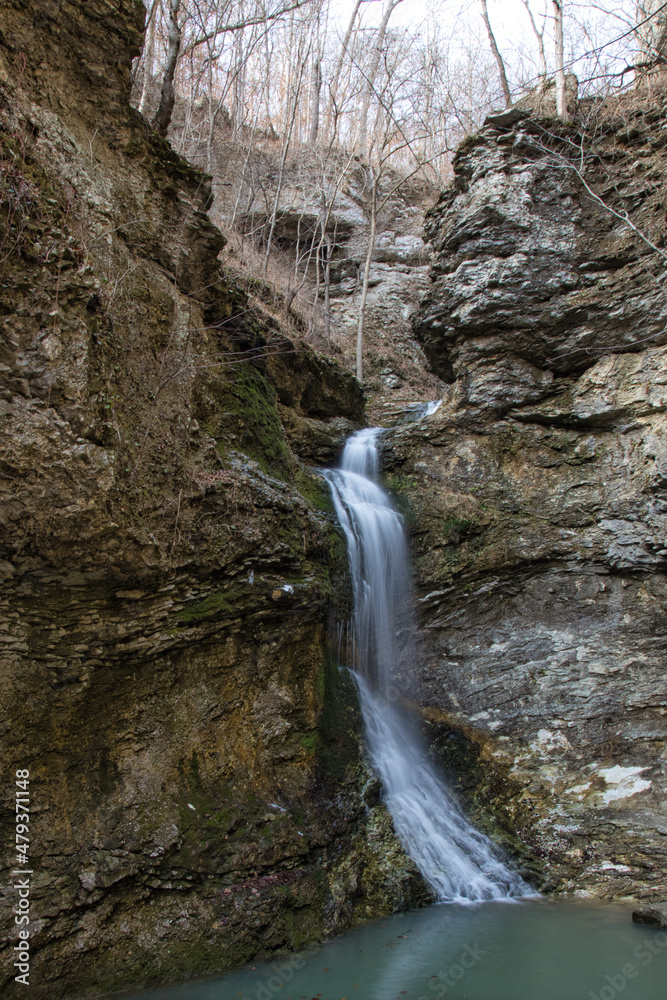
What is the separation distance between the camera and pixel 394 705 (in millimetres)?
7289

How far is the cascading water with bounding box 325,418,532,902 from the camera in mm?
5840

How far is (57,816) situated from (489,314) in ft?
25.7

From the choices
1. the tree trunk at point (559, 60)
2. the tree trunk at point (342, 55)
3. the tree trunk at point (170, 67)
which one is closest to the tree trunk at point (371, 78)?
the tree trunk at point (342, 55)

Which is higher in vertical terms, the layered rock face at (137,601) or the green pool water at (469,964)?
the layered rock face at (137,601)

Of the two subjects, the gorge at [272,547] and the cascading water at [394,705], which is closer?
the gorge at [272,547]

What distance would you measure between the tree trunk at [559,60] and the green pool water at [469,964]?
10160 mm

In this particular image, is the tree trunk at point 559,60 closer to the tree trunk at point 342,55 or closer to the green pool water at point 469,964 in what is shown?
the tree trunk at point 342,55

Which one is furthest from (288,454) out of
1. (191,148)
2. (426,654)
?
(191,148)

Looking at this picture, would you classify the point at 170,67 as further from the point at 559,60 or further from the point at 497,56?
the point at 497,56

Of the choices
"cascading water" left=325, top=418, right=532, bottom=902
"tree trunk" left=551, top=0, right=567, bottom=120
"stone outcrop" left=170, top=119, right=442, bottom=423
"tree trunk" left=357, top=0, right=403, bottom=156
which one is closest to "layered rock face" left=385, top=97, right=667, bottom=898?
"cascading water" left=325, top=418, right=532, bottom=902

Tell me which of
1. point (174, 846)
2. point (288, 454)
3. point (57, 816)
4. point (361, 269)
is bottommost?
point (174, 846)

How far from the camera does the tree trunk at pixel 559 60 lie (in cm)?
898

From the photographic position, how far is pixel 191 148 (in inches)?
585

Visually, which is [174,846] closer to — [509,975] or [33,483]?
[509,975]
